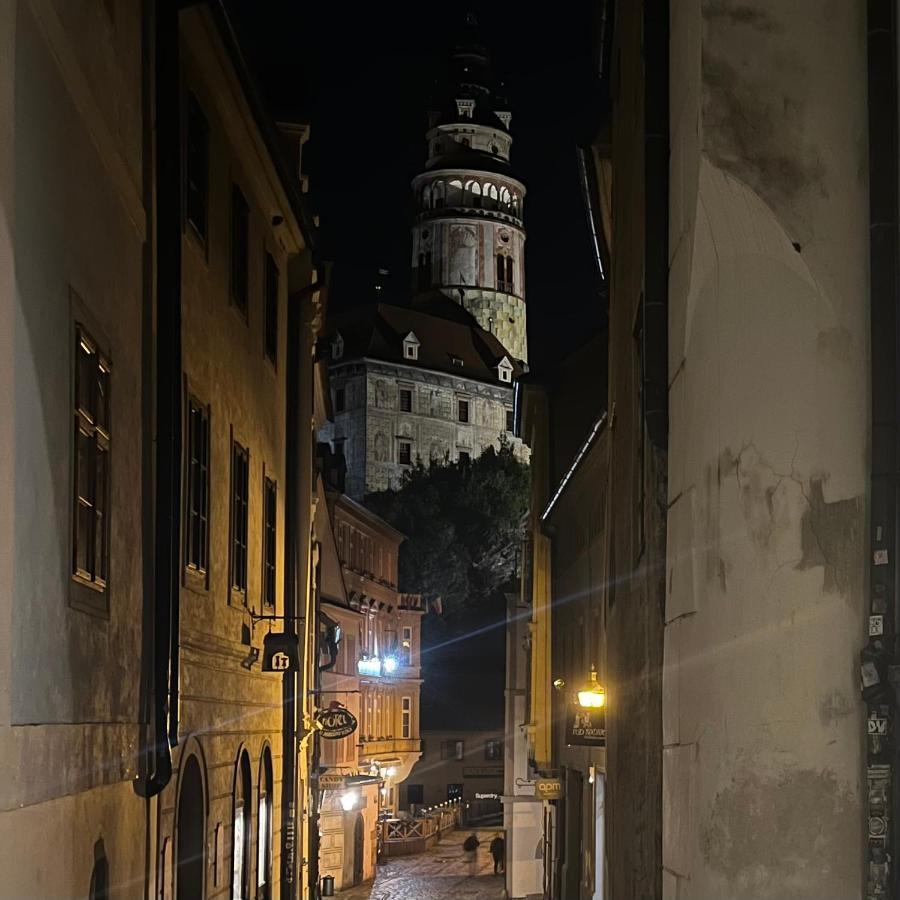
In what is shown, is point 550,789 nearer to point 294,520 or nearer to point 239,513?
point 294,520

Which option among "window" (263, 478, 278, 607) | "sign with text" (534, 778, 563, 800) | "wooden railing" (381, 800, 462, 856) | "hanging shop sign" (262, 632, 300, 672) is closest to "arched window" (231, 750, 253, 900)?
"hanging shop sign" (262, 632, 300, 672)

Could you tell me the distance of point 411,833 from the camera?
57125 mm

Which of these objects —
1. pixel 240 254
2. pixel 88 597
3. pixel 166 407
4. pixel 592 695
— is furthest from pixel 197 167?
pixel 592 695

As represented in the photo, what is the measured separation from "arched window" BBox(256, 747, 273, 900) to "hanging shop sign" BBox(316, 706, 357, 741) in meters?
5.07

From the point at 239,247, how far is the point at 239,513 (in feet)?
7.71

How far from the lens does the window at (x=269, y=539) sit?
1738 centimetres

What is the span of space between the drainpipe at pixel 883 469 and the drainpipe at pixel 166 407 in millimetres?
5248

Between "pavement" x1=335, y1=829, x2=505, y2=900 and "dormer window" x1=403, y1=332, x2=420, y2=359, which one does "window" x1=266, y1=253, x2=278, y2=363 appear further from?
"dormer window" x1=403, y1=332, x2=420, y2=359

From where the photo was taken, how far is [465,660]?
82.8m

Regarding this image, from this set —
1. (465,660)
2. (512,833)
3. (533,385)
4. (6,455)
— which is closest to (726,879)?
(6,455)

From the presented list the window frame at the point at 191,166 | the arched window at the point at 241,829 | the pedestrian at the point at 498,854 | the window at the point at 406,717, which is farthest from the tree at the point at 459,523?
the window frame at the point at 191,166

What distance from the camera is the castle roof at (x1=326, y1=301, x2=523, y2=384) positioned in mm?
98812

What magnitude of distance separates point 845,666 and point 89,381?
158 inches

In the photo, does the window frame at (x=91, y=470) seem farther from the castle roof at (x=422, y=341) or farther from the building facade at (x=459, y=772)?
the castle roof at (x=422, y=341)
